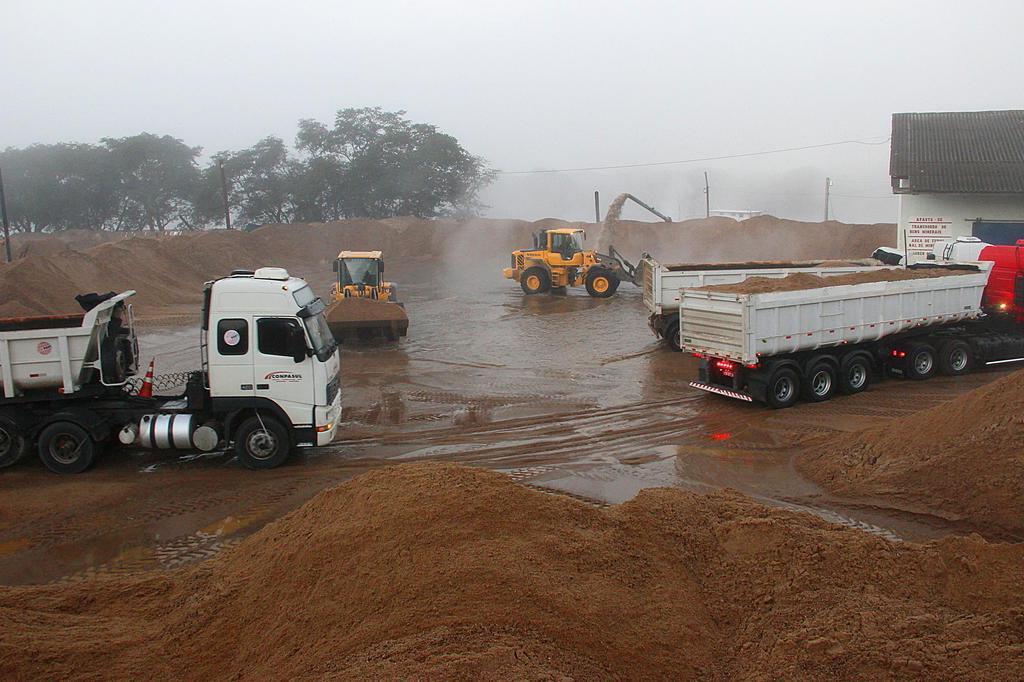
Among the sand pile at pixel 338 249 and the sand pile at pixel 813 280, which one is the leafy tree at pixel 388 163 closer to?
the sand pile at pixel 338 249

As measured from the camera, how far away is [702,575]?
6066mm

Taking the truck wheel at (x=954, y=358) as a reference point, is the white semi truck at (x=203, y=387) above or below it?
above

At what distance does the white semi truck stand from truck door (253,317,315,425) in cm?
1

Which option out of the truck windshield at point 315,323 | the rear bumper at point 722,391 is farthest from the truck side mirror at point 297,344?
the rear bumper at point 722,391

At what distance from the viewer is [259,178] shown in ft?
205

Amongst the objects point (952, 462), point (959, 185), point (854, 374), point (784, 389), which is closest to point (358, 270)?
point (784, 389)

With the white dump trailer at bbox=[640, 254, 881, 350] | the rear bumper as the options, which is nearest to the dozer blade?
the white dump trailer at bbox=[640, 254, 881, 350]

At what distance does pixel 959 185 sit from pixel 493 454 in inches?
964

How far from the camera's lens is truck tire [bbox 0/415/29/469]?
1059cm

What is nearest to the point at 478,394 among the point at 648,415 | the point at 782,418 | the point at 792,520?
the point at 648,415

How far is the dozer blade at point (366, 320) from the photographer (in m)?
19.9

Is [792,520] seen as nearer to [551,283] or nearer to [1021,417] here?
[1021,417]

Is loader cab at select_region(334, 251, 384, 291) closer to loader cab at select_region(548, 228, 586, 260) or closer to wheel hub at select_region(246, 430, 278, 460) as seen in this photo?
loader cab at select_region(548, 228, 586, 260)

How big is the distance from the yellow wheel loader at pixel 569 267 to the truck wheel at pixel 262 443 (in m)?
21.0
